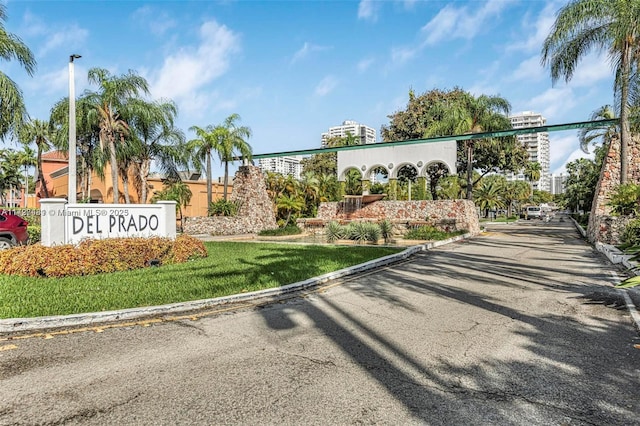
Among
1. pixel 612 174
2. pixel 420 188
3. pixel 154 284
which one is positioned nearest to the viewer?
pixel 154 284

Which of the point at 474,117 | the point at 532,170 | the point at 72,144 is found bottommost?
the point at 72,144

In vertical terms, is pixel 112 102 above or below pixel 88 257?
above

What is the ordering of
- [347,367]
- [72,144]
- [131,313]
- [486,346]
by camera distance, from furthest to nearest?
[72,144], [131,313], [486,346], [347,367]

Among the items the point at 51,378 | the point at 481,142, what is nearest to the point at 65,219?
the point at 51,378

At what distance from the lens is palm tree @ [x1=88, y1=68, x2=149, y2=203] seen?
79.0 feet

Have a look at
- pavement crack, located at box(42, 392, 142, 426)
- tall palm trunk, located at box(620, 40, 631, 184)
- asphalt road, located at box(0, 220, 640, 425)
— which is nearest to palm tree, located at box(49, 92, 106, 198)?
asphalt road, located at box(0, 220, 640, 425)

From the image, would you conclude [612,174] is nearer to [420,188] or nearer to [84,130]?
[420,188]

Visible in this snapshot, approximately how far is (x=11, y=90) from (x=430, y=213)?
22595mm

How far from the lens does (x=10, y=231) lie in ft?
43.5

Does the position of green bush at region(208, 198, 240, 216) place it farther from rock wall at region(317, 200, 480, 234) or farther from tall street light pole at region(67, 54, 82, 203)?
tall street light pole at region(67, 54, 82, 203)

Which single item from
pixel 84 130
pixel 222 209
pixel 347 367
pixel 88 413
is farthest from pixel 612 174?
pixel 84 130

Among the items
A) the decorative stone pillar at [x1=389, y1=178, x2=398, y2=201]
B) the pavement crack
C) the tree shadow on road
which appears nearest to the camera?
the pavement crack

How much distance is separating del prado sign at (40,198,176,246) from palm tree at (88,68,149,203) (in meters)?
13.8

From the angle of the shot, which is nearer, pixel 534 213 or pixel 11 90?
pixel 11 90
